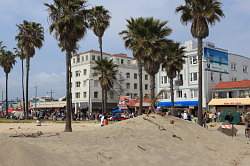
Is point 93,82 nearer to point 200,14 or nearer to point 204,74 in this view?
point 204,74

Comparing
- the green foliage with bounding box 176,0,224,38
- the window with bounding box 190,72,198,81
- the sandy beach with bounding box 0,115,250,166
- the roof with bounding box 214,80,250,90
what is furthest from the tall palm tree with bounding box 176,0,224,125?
the window with bounding box 190,72,198,81

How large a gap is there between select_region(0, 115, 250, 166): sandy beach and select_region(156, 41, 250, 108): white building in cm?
5051

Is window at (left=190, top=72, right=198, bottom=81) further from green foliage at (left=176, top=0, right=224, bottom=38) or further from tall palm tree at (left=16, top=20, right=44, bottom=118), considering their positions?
green foliage at (left=176, top=0, right=224, bottom=38)

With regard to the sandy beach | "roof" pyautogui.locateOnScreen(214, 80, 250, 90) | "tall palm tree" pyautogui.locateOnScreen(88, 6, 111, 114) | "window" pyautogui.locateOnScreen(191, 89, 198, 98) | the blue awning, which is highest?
"tall palm tree" pyautogui.locateOnScreen(88, 6, 111, 114)

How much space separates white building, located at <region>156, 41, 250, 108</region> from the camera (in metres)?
70.2

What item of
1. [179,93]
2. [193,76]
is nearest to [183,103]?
[179,93]

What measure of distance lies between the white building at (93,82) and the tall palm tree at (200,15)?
5085cm

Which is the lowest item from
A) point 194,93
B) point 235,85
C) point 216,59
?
point 194,93

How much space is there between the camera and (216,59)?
72.6 meters

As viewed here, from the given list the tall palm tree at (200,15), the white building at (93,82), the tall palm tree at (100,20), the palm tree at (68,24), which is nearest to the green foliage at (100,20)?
the tall palm tree at (100,20)

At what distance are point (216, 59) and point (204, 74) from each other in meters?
4.42

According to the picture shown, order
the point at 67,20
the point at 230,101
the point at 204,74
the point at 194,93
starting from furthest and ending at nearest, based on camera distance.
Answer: the point at 194,93, the point at 204,74, the point at 230,101, the point at 67,20

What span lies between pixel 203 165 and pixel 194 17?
70.2 feet

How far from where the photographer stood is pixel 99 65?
56281 millimetres
